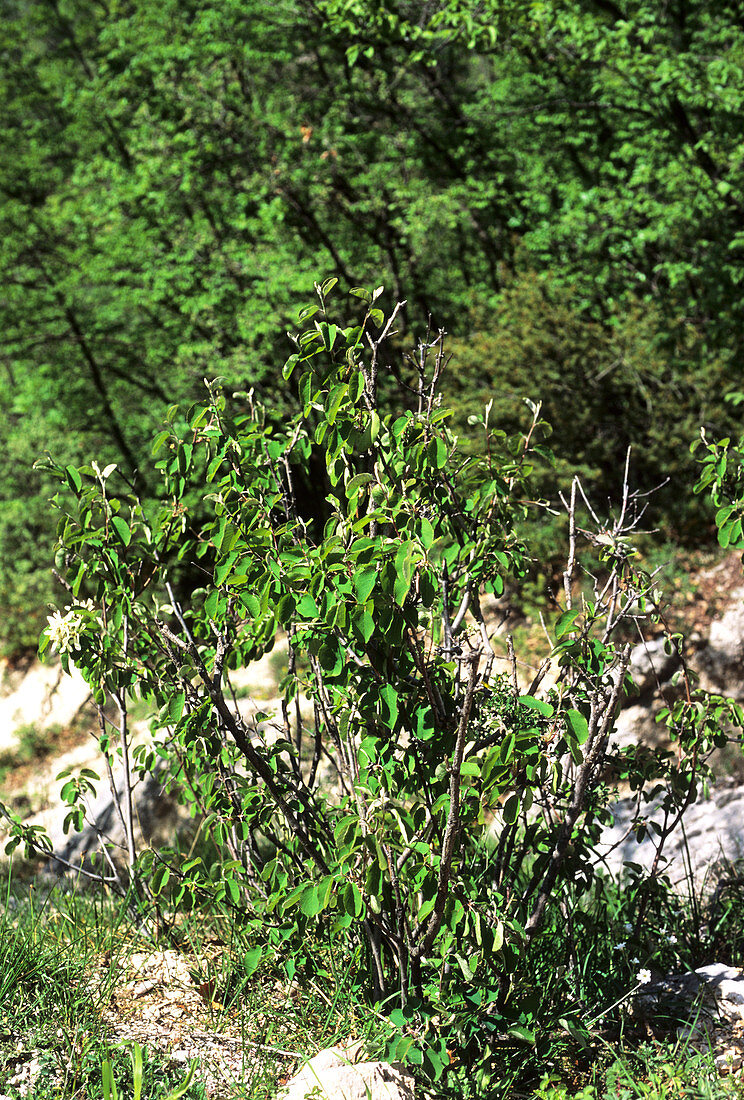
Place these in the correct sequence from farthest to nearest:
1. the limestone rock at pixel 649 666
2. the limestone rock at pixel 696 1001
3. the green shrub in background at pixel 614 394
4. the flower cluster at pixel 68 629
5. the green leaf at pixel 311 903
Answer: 1. the green shrub in background at pixel 614 394
2. the limestone rock at pixel 649 666
3. the limestone rock at pixel 696 1001
4. the flower cluster at pixel 68 629
5. the green leaf at pixel 311 903

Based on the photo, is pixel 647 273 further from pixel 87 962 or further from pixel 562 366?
pixel 87 962

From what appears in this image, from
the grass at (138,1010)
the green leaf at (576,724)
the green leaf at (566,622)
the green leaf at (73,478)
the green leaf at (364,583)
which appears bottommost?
the grass at (138,1010)

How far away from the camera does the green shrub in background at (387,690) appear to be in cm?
206

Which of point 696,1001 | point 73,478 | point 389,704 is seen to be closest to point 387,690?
point 389,704

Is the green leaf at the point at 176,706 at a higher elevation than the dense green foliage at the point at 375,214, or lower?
lower

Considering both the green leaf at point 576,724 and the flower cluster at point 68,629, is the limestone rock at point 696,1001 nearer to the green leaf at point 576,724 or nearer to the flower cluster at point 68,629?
the green leaf at point 576,724

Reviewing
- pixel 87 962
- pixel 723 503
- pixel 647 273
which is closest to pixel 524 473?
pixel 723 503

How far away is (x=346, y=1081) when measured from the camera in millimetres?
2141

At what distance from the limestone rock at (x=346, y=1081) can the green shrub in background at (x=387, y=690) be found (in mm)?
129

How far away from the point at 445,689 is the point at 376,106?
922cm

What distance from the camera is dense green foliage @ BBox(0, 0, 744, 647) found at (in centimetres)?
725

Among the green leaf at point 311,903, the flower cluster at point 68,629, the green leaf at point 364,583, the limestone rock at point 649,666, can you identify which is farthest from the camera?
the limestone rock at point 649,666

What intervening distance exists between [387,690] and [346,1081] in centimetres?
98

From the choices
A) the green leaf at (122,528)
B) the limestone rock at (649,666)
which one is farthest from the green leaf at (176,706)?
the limestone rock at (649,666)
